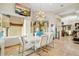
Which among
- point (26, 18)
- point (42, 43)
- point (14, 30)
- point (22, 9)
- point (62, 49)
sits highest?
point (22, 9)

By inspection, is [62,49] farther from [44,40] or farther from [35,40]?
[35,40]

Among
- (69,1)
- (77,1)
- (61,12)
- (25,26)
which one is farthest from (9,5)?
(77,1)

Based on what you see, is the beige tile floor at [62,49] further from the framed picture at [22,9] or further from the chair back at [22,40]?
the framed picture at [22,9]

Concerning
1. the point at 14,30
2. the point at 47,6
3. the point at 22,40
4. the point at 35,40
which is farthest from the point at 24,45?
the point at 47,6

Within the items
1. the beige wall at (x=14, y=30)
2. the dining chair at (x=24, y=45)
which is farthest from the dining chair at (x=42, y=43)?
the beige wall at (x=14, y=30)

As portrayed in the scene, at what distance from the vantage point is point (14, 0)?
7.05 feet

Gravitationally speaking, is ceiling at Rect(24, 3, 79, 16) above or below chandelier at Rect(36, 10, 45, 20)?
above

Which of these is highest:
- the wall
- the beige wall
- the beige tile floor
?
the wall

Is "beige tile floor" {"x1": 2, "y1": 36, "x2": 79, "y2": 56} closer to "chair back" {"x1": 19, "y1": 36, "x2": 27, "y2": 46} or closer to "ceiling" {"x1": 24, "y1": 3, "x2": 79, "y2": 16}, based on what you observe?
"chair back" {"x1": 19, "y1": 36, "x2": 27, "y2": 46}

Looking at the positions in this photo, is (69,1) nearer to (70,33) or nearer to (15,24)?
(70,33)

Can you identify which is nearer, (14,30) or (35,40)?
(14,30)

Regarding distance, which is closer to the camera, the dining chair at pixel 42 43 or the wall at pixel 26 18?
the wall at pixel 26 18

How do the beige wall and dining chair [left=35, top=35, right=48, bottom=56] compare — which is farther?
dining chair [left=35, top=35, right=48, bottom=56]

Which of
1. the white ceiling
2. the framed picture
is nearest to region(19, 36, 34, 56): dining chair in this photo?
the framed picture
